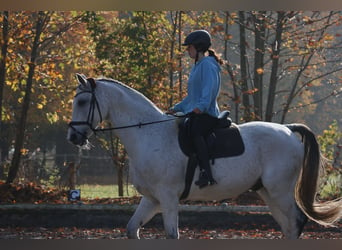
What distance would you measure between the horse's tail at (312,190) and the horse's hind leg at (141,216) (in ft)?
5.79

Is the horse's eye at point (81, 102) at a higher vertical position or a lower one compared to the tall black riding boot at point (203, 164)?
higher

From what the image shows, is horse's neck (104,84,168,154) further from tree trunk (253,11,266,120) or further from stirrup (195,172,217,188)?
tree trunk (253,11,266,120)

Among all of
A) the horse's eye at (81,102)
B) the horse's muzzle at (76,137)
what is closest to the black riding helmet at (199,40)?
the horse's eye at (81,102)

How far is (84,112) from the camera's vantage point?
7.89m

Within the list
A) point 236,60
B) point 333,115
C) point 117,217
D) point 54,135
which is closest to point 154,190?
point 117,217

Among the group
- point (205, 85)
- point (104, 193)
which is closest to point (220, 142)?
point (205, 85)

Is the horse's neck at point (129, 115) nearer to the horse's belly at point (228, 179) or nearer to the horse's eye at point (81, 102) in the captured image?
the horse's eye at point (81, 102)

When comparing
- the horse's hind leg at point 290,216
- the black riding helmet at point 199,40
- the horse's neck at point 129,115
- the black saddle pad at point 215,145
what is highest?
the black riding helmet at point 199,40

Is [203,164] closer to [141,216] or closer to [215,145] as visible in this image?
[215,145]

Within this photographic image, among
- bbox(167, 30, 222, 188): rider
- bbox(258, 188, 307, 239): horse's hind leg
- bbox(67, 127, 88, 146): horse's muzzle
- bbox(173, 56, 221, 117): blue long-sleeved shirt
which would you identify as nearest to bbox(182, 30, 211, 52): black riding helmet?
bbox(167, 30, 222, 188): rider

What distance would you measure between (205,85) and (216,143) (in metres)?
0.72

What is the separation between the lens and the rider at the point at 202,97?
25.8 ft

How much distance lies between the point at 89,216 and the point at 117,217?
0.47 m

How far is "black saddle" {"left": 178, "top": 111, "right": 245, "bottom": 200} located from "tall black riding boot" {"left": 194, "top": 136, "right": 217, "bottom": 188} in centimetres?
8
